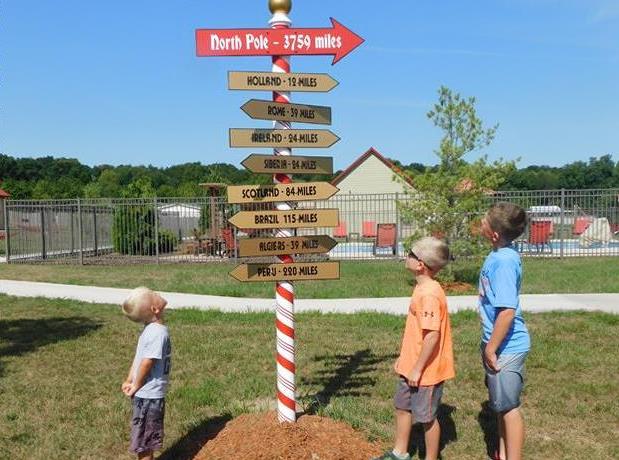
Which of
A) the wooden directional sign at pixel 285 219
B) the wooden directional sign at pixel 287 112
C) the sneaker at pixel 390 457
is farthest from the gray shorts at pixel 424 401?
the wooden directional sign at pixel 287 112

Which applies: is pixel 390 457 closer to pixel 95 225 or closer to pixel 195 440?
pixel 195 440

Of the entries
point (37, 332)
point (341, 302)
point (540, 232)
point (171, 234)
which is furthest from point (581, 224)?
point (37, 332)

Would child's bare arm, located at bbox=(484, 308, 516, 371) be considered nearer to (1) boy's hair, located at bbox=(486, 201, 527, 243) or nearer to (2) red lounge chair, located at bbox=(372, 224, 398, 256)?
(1) boy's hair, located at bbox=(486, 201, 527, 243)

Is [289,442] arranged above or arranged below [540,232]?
below

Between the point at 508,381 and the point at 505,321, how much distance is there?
424 millimetres

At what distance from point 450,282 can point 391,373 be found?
260 inches

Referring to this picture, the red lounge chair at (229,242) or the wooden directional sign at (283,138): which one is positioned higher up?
the wooden directional sign at (283,138)

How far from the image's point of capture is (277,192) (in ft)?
15.2

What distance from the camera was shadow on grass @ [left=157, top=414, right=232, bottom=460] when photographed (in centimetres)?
456

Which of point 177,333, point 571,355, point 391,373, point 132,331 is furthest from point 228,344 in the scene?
point 571,355

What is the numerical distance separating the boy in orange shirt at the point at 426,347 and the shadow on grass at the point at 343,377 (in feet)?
3.87

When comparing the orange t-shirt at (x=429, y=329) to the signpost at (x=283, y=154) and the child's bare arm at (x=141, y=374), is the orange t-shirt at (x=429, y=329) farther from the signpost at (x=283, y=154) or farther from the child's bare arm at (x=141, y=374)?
the child's bare arm at (x=141, y=374)

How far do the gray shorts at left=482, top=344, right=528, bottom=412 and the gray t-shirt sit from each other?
6.65 feet

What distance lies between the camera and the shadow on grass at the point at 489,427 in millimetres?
4691
